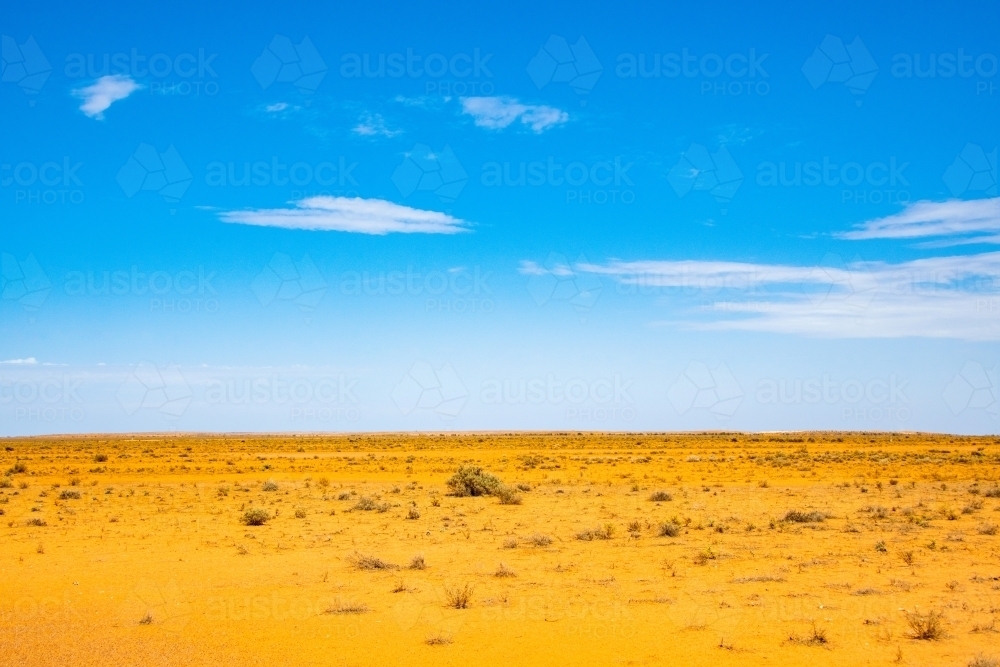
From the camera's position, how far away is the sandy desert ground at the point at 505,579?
9.61 metres

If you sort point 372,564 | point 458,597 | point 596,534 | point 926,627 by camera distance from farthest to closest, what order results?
point 596,534, point 372,564, point 458,597, point 926,627

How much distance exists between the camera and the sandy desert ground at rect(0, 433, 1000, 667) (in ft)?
31.5

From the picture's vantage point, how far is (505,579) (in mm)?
13477

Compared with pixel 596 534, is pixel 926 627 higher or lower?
higher

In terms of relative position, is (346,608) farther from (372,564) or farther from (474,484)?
(474,484)

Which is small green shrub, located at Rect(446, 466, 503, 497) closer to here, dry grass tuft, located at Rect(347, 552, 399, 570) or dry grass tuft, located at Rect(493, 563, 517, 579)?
dry grass tuft, located at Rect(347, 552, 399, 570)

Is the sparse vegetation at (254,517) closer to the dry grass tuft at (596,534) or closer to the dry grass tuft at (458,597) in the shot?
the dry grass tuft at (596,534)

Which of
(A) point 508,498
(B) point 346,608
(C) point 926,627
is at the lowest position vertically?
(A) point 508,498

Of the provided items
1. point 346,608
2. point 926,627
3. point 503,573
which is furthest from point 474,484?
point 926,627

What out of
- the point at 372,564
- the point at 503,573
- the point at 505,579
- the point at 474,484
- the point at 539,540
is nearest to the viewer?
the point at 505,579

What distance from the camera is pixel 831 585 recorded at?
1259cm

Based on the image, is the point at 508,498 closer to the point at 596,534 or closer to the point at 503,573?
the point at 596,534

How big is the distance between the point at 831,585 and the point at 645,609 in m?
3.54

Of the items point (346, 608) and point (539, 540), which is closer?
point (346, 608)
